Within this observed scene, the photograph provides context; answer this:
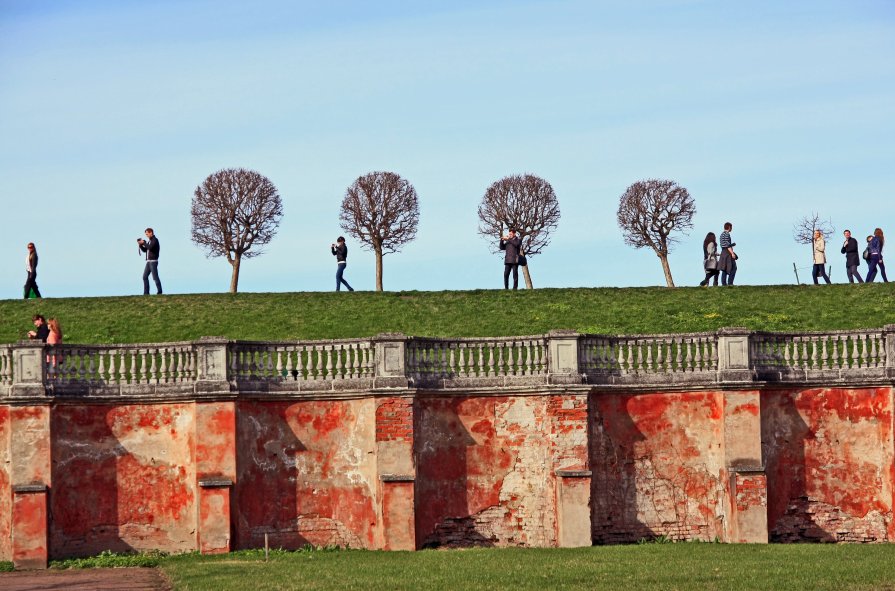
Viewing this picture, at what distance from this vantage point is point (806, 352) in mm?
33281

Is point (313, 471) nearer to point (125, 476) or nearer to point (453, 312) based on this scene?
point (125, 476)

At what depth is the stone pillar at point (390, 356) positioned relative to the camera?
1267 inches

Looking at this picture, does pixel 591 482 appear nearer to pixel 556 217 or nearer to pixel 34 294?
pixel 34 294

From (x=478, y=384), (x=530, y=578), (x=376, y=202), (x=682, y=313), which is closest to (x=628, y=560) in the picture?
(x=530, y=578)

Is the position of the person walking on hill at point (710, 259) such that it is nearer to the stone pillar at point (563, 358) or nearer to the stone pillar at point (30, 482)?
the stone pillar at point (563, 358)

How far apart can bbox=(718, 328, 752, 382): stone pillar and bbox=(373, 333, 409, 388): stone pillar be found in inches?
257

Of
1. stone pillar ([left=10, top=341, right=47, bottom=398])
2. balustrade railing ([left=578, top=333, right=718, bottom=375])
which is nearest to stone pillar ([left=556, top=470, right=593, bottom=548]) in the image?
balustrade railing ([left=578, top=333, right=718, bottom=375])

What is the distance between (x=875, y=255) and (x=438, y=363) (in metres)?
18.8

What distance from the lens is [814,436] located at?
33.2 metres

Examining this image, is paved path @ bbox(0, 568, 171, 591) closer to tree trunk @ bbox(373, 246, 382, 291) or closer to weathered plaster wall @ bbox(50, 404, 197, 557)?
weathered plaster wall @ bbox(50, 404, 197, 557)

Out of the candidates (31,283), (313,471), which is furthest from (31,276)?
(313,471)

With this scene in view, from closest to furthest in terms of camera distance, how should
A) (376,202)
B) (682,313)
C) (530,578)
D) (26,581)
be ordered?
(530,578), (26,581), (682,313), (376,202)

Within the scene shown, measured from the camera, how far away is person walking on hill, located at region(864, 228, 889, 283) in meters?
46.4

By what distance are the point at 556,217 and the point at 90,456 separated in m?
36.7
